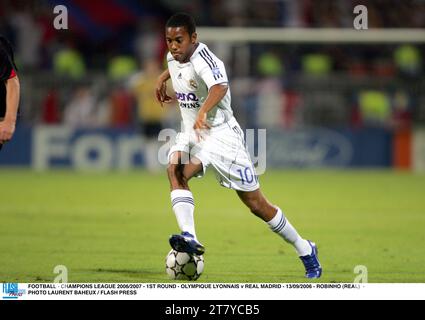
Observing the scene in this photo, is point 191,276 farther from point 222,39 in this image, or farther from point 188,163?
point 222,39

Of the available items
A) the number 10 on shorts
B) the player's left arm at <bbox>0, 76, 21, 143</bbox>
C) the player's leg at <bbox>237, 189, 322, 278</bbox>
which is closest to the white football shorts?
the number 10 on shorts

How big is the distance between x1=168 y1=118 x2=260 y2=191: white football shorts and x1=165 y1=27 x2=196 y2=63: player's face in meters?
0.64

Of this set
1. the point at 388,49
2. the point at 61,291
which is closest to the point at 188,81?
the point at 61,291

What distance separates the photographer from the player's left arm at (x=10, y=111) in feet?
23.0

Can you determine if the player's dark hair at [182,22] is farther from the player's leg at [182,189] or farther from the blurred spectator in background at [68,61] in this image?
the blurred spectator in background at [68,61]

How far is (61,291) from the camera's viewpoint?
6492 millimetres

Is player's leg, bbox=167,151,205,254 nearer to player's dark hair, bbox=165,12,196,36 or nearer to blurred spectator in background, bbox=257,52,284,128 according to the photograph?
player's dark hair, bbox=165,12,196,36

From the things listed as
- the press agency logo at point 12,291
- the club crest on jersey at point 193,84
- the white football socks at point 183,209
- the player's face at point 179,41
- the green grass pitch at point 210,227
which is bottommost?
the green grass pitch at point 210,227

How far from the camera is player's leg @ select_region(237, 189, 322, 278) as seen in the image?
742 centimetres

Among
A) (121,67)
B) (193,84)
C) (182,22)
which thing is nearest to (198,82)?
(193,84)

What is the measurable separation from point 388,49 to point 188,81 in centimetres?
1461

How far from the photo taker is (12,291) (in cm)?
641

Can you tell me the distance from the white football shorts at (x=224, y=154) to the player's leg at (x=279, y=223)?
10cm

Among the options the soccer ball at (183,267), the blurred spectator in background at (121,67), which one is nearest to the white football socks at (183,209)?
the soccer ball at (183,267)
